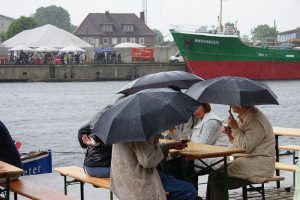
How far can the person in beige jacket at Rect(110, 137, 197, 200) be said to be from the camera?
180 inches

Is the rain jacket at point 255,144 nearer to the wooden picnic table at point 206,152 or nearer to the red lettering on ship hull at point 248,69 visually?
Answer: the wooden picnic table at point 206,152

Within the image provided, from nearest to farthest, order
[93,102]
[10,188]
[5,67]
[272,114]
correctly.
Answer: [10,188] → [272,114] → [93,102] → [5,67]

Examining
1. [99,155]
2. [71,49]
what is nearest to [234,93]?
[99,155]

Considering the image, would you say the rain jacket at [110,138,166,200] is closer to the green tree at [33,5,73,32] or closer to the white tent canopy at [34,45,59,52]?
the white tent canopy at [34,45,59,52]

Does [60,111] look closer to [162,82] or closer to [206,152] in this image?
[162,82]

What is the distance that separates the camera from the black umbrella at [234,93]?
5742mm

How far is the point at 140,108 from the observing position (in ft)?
15.4

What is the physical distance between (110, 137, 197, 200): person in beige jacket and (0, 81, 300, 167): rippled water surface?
33.8 feet

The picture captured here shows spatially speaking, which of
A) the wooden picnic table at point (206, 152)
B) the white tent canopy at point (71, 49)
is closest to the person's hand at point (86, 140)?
the wooden picnic table at point (206, 152)

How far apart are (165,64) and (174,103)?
60211 mm

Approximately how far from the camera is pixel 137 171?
181 inches

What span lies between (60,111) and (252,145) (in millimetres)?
32065

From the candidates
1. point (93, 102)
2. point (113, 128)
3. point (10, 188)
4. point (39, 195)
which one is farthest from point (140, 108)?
point (93, 102)

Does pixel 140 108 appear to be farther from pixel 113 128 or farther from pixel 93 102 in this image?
pixel 93 102
